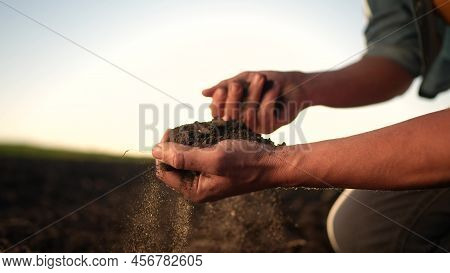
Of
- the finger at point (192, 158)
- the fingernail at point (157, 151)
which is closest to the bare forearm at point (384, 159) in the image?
the finger at point (192, 158)

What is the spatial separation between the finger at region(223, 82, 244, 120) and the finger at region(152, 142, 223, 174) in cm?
58

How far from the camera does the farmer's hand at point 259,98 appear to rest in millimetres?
2018

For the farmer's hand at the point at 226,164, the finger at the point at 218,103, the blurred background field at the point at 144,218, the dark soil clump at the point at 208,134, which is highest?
the finger at the point at 218,103

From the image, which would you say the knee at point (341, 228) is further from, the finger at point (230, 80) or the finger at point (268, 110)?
the finger at point (230, 80)

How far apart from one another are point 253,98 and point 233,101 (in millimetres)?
100

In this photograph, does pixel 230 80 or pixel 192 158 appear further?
pixel 230 80

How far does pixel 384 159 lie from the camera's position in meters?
1.27

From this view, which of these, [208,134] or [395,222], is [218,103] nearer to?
[208,134]

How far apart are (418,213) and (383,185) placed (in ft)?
1.76

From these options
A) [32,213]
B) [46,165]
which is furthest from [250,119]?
[46,165]

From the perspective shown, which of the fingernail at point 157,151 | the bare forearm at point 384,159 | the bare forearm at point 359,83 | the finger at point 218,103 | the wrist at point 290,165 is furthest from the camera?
the bare forearm at point 359,83

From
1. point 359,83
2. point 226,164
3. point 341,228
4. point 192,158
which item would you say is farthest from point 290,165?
point 359,83

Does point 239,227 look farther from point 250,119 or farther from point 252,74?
point 252,74

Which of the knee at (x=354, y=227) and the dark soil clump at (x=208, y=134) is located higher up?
the dark soil clump at (x=208, y=134)
